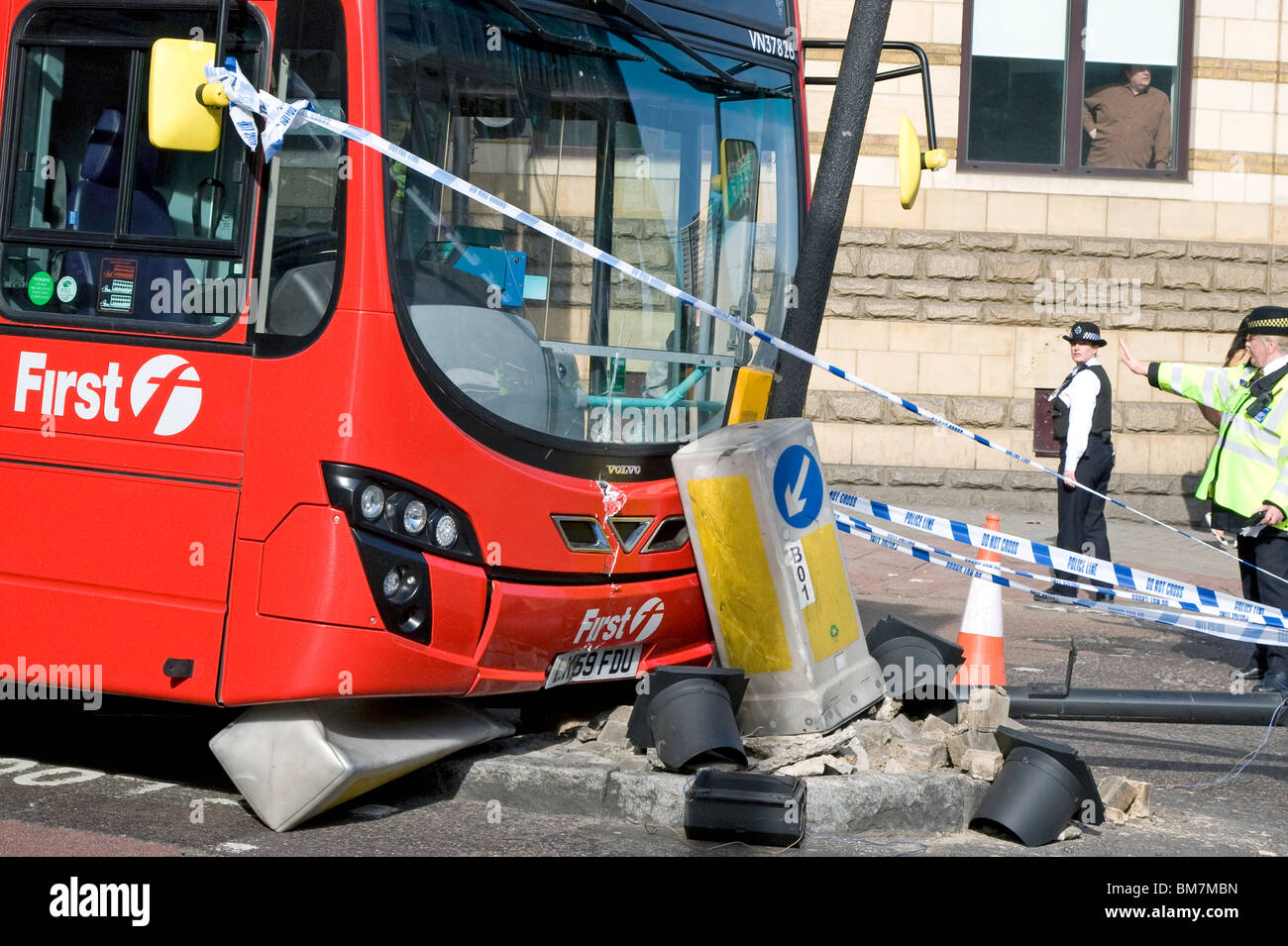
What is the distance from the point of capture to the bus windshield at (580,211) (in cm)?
503

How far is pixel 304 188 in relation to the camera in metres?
4.88

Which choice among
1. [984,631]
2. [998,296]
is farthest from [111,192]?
[998,296]

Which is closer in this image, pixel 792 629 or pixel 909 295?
pixel 792 629

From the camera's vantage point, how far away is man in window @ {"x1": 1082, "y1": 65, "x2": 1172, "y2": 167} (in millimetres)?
14805

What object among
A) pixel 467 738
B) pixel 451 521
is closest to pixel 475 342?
pixel 451 521

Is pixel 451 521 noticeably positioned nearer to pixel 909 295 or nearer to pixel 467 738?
pixel 467 738

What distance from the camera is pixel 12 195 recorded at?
526 cm

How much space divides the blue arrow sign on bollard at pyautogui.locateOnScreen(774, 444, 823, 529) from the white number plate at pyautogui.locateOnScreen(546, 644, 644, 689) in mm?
780

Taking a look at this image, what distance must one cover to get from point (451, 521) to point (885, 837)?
1798mm

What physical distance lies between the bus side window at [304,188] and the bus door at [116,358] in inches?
3.6

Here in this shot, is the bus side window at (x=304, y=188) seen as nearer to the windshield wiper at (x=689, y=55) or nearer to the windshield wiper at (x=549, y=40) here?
the windshield wiper at (x=549, y=40)

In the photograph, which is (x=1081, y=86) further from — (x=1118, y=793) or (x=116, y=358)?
(x=116, y=358)

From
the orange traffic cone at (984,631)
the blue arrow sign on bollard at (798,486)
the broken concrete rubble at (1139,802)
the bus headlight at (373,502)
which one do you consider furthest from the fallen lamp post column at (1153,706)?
the bus headlight at (373,502)

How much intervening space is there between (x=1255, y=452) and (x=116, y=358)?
221 inches
